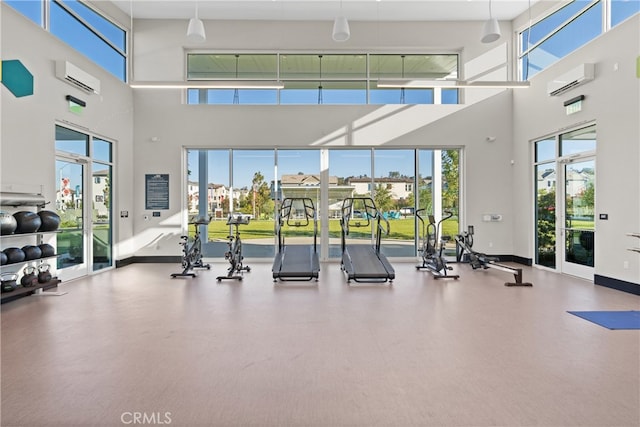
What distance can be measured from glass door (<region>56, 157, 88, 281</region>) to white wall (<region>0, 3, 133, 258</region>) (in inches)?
16.1

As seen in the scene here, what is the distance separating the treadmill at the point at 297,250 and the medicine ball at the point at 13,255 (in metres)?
3.58

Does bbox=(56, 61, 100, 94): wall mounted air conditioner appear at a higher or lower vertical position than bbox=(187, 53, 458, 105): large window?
lower

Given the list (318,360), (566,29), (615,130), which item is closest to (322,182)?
(615,130)

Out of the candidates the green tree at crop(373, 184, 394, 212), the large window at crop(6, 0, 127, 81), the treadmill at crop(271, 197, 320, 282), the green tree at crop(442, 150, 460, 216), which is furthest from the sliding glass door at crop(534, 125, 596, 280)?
the large window at crop(6, 0, 127, 81)

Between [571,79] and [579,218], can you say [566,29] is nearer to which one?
[571,79]

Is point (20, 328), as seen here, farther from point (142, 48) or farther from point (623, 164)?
point (623, 164)

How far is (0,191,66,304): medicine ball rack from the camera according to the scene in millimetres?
4937

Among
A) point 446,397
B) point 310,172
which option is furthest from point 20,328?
point 310,172

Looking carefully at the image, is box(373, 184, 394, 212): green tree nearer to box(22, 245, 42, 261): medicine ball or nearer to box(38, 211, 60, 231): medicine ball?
box(38, 211, 60, 231): medicine ball

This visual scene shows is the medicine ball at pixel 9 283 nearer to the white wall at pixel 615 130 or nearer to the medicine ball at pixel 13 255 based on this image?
the medicine ball at pixel 13 255

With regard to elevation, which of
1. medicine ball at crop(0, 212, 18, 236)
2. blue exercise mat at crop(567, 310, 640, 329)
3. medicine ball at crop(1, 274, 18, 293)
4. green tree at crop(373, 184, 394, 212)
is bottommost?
blue exercise mat at crop(567, 310, 640, 329)

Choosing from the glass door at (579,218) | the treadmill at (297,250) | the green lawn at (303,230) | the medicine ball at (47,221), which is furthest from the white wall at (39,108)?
the glass door at (579,218)

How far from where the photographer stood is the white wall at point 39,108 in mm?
5129

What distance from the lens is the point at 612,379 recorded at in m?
2.70
